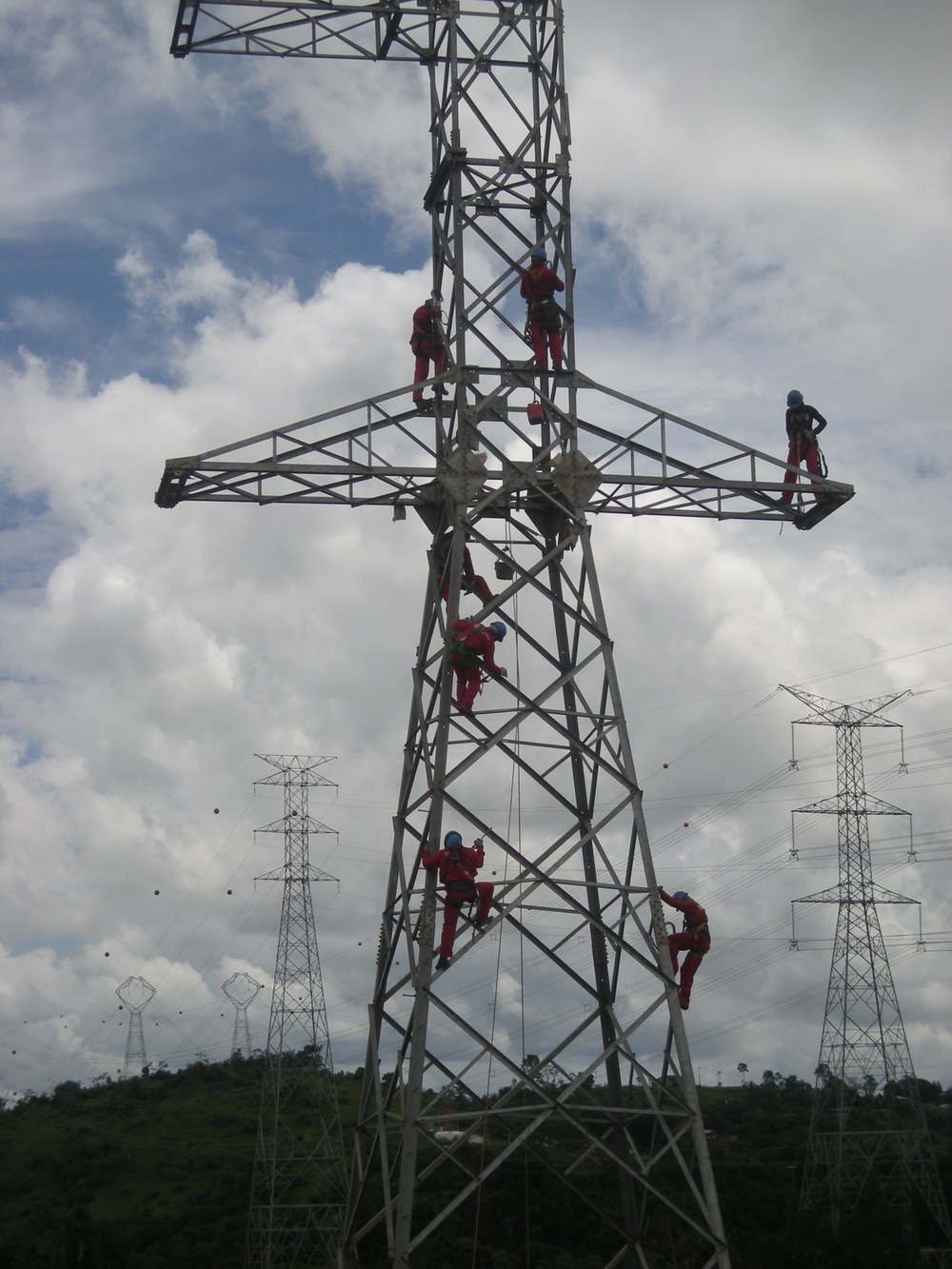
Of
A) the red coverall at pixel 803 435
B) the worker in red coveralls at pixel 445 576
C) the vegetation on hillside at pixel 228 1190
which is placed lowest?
the vegetation on hillside at pixel 228 1190

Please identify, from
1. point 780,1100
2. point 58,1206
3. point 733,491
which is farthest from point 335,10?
point 780,1100

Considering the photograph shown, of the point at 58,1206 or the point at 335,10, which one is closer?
the point at 335,10

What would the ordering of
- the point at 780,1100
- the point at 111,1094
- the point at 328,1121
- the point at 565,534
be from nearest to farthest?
1. the point at 565,534
2. the point at 328,1121
3. the point at 780,1100
4. the point at 111,1094

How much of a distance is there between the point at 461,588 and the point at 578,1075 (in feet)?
18.8

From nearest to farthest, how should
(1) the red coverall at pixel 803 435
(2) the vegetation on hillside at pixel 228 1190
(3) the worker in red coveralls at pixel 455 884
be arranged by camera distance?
(3) the worker in red coveralls at pixel 455 884
(1) the red coverall at pixel 803 435
(2) the vegetation on hillside at pixel 228 1190

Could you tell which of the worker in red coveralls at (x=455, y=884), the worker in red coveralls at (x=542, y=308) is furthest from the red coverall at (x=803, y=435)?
the worker in red coveralls at (x=455, y=884)

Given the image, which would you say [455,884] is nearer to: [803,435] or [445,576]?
[445,576]

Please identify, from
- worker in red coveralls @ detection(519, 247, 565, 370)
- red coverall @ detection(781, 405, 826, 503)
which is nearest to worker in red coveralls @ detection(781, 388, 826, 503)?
red coverall @ detection(781, 405, 826, 503)

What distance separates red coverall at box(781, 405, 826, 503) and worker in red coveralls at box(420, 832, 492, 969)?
301 inches

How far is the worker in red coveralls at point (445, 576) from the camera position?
18.9 m

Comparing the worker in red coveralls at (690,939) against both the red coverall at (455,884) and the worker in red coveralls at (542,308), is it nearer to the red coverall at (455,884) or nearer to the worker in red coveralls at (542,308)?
the red coverall at (455,884)

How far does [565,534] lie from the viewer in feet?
62.9

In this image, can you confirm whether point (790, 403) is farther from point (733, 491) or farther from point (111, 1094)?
point (111, 1094)

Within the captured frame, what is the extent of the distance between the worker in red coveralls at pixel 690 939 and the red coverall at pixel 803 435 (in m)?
6.20
